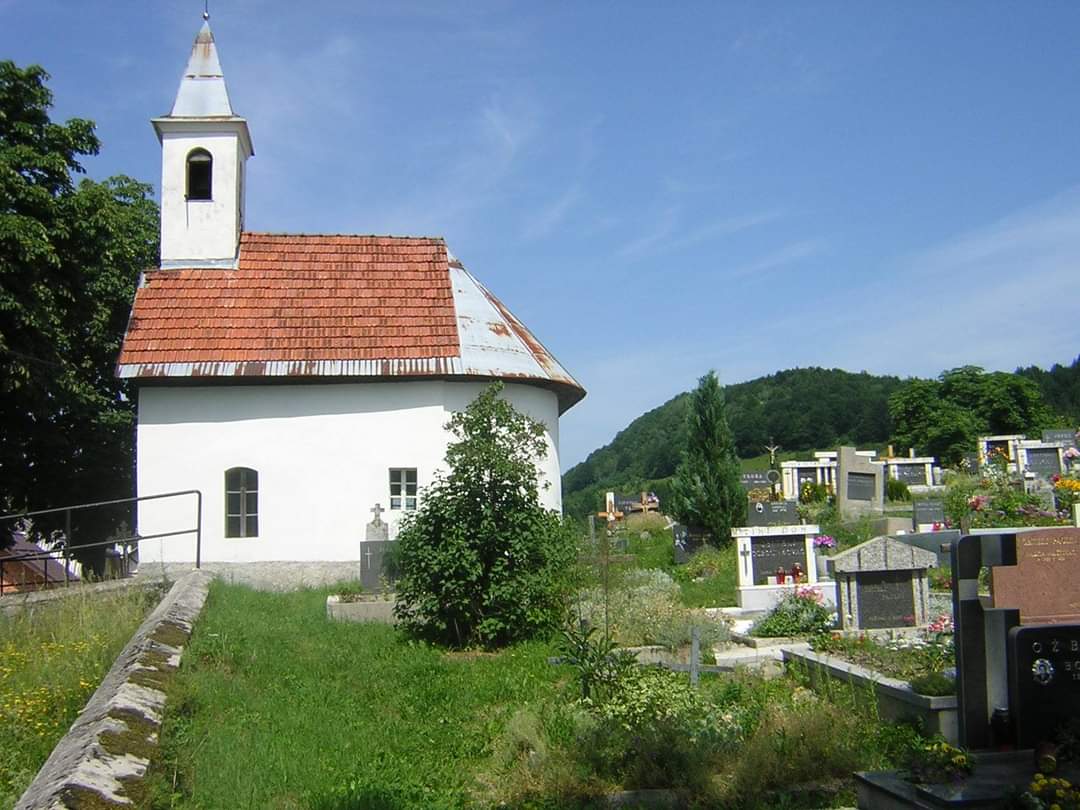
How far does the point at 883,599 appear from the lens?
11.6 m

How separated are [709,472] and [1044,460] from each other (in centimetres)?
1227

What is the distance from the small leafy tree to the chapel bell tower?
11172mm

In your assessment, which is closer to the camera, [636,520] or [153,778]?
[153,778]

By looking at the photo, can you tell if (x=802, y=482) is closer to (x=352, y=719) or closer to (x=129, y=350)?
(x=129, y=350)

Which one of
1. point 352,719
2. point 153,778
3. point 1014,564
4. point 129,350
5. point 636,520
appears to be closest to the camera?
point 153,778

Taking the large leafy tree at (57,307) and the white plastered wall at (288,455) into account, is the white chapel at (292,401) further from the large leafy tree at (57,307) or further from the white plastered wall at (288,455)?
the large leafy tree at (57,307)

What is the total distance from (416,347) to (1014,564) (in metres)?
13.8

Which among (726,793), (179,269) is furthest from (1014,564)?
(179,269)

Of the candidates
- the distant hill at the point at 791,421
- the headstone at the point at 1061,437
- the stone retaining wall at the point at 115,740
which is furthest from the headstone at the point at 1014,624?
the distant hill at the point at 791,421

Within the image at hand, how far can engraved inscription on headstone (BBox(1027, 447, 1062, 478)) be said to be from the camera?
87.6ft

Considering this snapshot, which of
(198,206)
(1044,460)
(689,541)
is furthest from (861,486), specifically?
(198,206)

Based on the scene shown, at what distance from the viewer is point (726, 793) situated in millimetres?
6020

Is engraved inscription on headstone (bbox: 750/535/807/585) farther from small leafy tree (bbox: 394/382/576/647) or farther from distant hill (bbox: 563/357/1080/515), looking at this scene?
distant hill (bbox: 563/357/1080/515)

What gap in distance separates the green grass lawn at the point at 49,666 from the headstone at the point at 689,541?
39.9 feet
